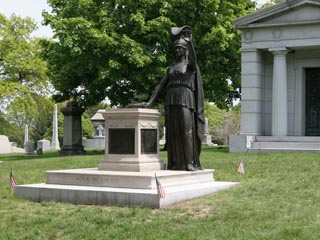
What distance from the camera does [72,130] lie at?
27547 millimetres

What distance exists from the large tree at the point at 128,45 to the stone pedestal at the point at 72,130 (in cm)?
93

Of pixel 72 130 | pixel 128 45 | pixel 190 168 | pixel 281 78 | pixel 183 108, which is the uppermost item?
pixel 128 45

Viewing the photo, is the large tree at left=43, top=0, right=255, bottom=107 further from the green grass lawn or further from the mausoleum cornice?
the green grass lawn

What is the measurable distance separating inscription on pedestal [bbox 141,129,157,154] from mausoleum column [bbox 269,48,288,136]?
1300 centimetres

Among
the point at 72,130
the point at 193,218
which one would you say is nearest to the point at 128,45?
the point at 72,130

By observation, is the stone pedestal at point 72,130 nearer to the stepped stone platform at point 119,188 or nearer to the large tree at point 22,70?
the large tree at point 22,70

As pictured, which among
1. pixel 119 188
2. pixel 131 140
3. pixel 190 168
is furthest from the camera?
pixel 190 168

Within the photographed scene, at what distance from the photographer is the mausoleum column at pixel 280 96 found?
916 inches

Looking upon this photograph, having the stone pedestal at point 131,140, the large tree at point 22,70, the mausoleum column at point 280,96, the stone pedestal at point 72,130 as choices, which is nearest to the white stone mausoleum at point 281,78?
the mausoleum column at point 280,96

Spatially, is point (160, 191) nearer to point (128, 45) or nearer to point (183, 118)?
point (183, 118)

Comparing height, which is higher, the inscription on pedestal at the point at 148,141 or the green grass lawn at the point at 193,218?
the inscription on pedestal at the point at 148,141

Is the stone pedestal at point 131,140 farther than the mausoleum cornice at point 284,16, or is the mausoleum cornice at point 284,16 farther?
the mausoleum cornice at point 284,16

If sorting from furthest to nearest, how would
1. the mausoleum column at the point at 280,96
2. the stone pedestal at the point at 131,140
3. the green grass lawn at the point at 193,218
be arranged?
the mausoleum column at the point at 280,96, the stone pedestal at the point at 131,140, the green grass lawn at the point at 193,218

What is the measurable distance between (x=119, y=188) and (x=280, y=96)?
1477 centimetres
